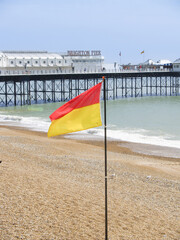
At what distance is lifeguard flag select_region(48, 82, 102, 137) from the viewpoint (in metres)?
6.96

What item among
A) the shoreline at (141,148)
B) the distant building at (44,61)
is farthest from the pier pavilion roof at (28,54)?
the shoreline at (141,148)

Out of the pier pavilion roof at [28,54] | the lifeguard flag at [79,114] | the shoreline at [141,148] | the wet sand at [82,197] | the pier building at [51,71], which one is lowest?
the shoreline at [141,148]

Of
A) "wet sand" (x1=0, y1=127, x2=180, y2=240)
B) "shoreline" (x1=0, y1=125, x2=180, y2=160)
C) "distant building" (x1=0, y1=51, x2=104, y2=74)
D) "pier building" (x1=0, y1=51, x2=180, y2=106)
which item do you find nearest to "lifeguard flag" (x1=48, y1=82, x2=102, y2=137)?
"wet sand" (x1=0, y1=127, x2=180, y2=240)

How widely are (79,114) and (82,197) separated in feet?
12.5

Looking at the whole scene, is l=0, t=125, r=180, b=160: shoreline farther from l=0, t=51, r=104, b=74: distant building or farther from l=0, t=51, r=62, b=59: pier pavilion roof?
l=0, t=51, r=62, b=59: pier pavilion roof

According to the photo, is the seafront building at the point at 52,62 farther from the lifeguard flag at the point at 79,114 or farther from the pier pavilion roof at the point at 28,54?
the lifeguard flag at the point at 79,114

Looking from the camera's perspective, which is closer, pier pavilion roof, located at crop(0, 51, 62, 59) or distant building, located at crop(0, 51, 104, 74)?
distant building, located at crop(0, 51, 104, 74)

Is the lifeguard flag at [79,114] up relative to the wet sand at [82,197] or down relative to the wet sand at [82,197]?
up

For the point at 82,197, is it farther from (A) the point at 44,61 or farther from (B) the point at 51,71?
(A) the point at 44,61

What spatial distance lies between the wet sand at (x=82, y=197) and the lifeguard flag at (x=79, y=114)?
2284 mm

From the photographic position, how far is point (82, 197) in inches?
403

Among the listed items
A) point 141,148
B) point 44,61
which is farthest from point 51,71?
point 141,148

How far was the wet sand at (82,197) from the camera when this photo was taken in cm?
825

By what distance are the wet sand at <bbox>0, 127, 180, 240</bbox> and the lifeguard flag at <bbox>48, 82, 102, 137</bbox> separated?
7.49ft
